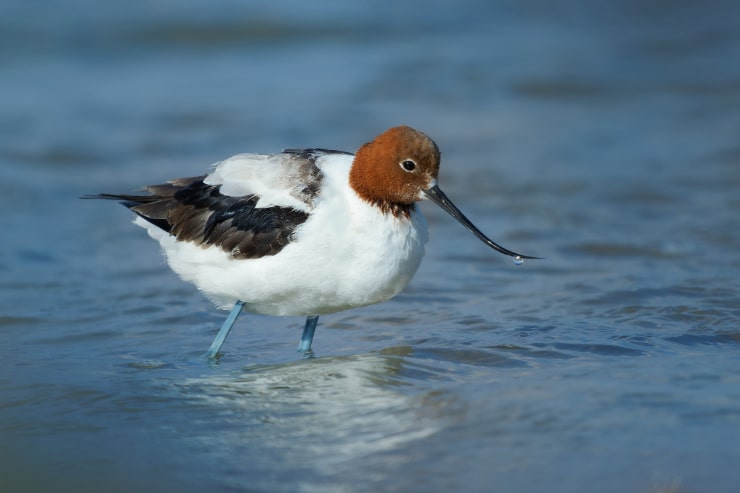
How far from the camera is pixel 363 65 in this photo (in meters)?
17.0

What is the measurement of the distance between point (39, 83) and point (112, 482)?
12.8 m

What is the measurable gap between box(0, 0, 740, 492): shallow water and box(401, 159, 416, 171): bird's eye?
3.76 feet

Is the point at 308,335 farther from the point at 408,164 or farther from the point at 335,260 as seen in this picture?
the point at 408,164

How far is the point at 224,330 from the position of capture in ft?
21.5

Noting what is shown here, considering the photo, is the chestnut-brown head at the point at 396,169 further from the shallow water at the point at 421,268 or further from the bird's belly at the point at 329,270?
the shallow water at the point at 421,268

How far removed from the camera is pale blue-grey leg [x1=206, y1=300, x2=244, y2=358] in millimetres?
6508

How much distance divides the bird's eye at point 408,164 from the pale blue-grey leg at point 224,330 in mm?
1350

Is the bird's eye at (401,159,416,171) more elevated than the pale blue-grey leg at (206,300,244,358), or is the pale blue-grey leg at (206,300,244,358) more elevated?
the bird's eye at (401,159,416,171)

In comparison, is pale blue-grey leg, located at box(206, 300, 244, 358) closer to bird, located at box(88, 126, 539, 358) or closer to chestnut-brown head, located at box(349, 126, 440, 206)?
bird, located at box(88, 126, 539, 358)

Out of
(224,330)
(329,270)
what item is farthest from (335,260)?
(224,330)

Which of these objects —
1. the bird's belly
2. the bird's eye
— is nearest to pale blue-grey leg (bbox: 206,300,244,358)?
the bird's belly

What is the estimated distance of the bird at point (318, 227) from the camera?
19.6 ft

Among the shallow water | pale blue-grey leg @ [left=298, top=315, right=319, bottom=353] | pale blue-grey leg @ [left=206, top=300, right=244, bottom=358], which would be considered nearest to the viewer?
the shallow water

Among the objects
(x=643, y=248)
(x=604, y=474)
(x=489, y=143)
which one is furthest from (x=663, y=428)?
(x=489, y=143)
